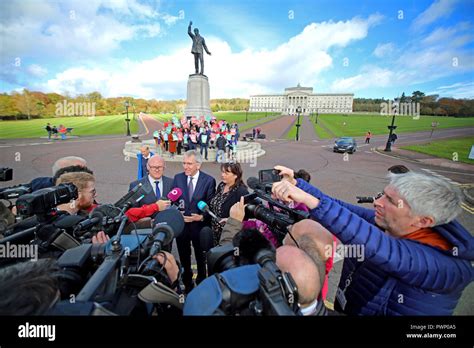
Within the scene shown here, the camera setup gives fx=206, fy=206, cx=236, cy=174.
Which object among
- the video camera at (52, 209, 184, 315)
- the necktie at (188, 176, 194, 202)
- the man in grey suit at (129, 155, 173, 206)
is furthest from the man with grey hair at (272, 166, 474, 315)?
the man in grey suit at (129, 155, 173, 206)

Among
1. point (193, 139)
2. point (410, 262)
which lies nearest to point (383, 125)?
point (193, 139)

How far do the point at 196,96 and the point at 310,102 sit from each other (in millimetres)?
99688

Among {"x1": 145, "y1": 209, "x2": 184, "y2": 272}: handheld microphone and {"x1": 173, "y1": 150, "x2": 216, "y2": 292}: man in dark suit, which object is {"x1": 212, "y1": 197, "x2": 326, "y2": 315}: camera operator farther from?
{"x1": 173, "y1": 150, "x2": 216, "y2": 292}: man in dark suit

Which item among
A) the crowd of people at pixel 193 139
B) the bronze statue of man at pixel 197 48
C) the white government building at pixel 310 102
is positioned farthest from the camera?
the white government building at pixel 310 102

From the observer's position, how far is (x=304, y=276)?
3.32ft

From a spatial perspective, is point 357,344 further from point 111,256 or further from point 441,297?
point 111,256

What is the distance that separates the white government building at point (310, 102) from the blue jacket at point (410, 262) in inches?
4174

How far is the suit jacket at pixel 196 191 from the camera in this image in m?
3.41

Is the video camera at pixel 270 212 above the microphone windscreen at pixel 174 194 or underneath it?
above

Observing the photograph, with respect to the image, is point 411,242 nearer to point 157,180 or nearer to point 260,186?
point 260,186

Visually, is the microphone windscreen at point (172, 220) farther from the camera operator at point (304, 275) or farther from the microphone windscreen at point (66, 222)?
the camera operator at point (304, 275)

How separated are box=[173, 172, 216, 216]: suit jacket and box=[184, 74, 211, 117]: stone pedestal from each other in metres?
17.6

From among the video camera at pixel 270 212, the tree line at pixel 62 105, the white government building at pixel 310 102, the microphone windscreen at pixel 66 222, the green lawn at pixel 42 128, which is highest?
the white government building at pixel 310 102

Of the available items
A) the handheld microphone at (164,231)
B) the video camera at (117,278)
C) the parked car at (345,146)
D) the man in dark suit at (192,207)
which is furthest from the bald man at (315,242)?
the parked car at (345,146)
